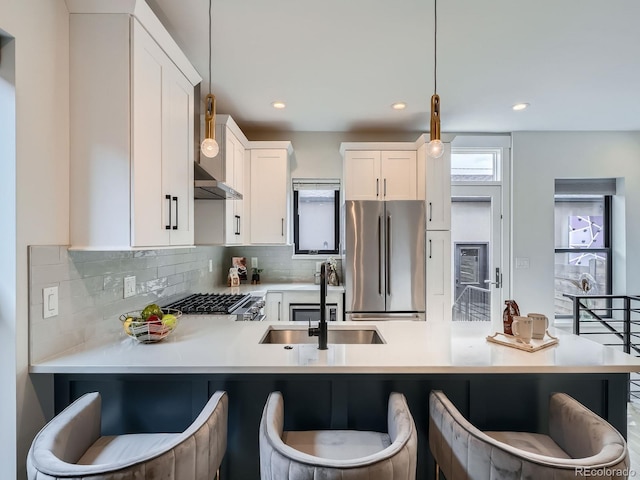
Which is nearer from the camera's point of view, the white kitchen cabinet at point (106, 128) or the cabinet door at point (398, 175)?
the white kitchen cabinet at point (106, 128)

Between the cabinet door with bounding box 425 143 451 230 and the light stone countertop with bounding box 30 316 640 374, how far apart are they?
1886 mm

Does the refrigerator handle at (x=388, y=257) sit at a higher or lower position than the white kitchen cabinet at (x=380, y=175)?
lower

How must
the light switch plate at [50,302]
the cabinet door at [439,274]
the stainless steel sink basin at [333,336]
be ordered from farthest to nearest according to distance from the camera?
the cabinet door at [439,274], the stainless steel sink basin at [333,336], the light switch plate at [50,302]

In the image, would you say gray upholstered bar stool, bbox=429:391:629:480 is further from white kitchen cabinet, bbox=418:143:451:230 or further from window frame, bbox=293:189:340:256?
window frame, bbox=293:189:340:256

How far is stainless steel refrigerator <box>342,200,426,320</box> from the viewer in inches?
137

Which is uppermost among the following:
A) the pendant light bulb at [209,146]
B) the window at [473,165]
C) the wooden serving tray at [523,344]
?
the window at [473,165]

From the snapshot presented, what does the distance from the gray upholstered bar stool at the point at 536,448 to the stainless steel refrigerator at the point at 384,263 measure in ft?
6.72

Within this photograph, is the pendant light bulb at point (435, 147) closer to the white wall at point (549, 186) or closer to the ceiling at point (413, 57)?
the ceiling at point (413, 57)

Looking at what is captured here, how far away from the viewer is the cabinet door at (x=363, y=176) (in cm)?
374

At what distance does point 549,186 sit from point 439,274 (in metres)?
1.84

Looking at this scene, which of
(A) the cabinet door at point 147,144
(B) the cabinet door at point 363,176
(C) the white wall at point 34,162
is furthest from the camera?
(B) the cabinet door at point 363,176

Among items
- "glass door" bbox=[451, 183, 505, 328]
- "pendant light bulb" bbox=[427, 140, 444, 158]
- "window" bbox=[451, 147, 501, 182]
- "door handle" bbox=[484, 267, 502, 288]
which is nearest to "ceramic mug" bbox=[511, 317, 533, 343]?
"pendant light bulb" bbox=[427, 140, 444, 158]

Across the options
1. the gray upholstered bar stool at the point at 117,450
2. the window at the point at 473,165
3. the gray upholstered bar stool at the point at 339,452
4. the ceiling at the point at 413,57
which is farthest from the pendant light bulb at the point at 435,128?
the window at the point at 473,165

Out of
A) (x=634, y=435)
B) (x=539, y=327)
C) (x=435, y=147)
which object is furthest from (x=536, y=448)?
(x=634, y=435)
